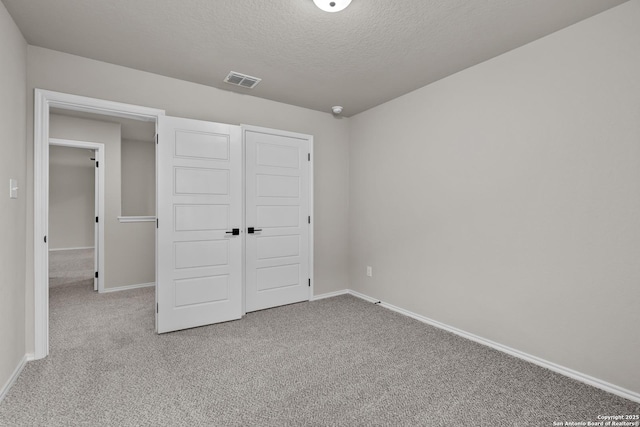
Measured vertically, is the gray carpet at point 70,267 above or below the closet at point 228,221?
below

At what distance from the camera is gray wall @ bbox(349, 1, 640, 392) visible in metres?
2.00

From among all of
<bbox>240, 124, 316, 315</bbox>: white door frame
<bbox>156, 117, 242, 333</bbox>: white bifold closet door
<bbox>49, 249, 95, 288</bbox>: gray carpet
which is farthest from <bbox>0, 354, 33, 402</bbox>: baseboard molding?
<bbox>49, 249, 95, 288</bbox>: gray carpet

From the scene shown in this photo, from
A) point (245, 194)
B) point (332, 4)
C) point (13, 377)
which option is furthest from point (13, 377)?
point (332, 4)

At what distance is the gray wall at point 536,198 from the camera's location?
2002mm

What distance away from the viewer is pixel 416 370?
2.29 metres

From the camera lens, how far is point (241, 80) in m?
3.12

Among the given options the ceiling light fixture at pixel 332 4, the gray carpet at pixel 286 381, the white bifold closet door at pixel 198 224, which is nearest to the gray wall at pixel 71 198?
the gray carpet at pixel 286 381

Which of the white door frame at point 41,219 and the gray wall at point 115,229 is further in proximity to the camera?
the gray wall at point 115,229

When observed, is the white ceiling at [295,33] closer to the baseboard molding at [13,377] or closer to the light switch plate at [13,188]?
the light switch plate at [13,188]

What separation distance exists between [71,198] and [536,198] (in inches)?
399

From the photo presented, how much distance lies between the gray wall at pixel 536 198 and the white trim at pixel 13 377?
3379mm

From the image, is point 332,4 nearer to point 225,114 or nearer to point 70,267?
point 225,114

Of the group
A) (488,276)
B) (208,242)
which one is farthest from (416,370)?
(208,242)

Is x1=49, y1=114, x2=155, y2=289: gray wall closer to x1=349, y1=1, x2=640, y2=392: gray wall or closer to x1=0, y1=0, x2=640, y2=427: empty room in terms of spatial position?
x1=0, y1=0, x2=640, y2=427: empty room
